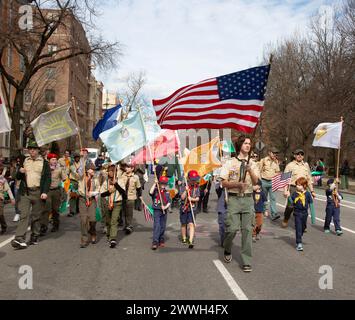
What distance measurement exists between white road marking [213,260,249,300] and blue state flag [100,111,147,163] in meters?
3.04

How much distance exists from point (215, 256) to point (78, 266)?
226 cm

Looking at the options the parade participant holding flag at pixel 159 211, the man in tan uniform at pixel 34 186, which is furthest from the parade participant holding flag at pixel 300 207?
the man in tan uniform at pixel 34 186

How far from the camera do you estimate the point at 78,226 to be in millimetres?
10461

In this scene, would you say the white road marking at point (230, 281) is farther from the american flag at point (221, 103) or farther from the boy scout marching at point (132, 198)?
the american flag at point (221, 103)

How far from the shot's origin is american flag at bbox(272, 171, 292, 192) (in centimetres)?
977

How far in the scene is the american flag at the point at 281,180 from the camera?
9.77 metres

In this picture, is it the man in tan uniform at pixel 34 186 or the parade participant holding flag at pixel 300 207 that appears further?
the man in tan uniform at pixel 34 186

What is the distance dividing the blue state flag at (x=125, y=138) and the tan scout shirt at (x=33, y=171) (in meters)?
1.35

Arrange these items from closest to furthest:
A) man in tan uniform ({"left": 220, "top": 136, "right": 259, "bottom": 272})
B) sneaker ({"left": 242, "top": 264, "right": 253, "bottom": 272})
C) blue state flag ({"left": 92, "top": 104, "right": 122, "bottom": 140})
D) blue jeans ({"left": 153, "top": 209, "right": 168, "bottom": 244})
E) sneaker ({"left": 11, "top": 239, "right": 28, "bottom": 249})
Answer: sneaker ({"left": 242, "top": 264, "right": 253, "bottom": 272}), man in tan uniform ({"left": 220, "top": 136, "right": 259, "bottom": 272}), sneaker ({"left": 11, "top": 239, "right": 28, "bottom": 249}), blue jeans ({"left": 153, "top": 209, "right": 168, "bottom": 244}), blue state flag ({"left": 92, "top": 104, "right": 122, "bottom": 140})

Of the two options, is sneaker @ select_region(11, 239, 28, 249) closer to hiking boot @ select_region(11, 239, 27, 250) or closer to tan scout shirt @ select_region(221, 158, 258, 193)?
hiking boot @ select_region(11, 239, 27, 250)

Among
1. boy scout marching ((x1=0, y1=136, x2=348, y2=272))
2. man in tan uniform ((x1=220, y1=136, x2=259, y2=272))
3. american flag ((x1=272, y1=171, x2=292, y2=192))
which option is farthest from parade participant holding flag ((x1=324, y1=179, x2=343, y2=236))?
man in tan uniform ((x1=220, y1=136, x2=259, y2=272))

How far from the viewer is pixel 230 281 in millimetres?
5695
